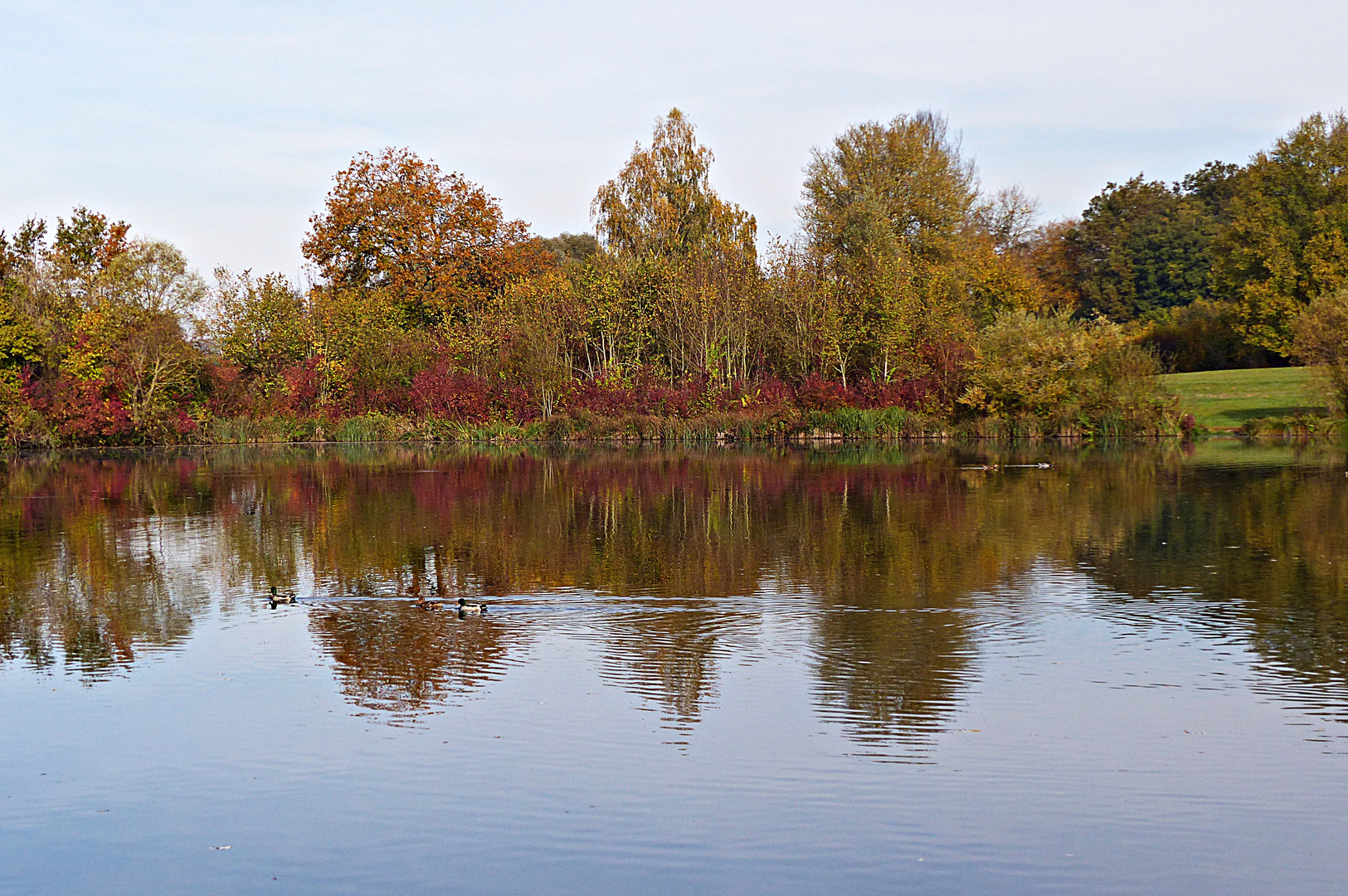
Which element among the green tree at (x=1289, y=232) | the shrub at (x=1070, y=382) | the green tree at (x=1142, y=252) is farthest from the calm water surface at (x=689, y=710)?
the green tree at (x=1142, y=252)

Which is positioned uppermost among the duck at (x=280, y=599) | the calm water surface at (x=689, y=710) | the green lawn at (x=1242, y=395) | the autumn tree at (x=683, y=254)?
the autumn tree at (x=683, y=254)

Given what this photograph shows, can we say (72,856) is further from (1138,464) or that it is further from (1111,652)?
(1138,464)

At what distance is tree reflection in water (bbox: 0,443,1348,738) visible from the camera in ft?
28.0

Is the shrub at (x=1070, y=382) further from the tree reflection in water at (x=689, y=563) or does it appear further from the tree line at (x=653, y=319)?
the tree reflection in water at (x=689, y=563)

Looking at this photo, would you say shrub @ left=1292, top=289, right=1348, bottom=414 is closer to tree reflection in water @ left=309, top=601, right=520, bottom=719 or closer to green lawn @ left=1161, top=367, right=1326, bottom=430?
green lawn @ left=1161, top=367, right=1326, bottom=430

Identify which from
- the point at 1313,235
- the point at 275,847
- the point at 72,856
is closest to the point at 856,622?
the point at 275,847

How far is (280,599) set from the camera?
1106 cm

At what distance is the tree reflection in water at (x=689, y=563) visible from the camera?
8539 mm

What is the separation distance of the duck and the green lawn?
112 feet

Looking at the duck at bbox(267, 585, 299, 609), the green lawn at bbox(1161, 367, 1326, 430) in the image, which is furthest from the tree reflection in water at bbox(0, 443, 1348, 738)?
the green lawn at bbox(1161, 367, 1326, 430)

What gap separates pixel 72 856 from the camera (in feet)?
17.5

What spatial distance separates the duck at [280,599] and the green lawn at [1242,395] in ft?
112

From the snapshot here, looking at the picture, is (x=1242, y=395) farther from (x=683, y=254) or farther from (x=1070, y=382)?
(x=683, y=254)

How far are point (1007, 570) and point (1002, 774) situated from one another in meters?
6.34
